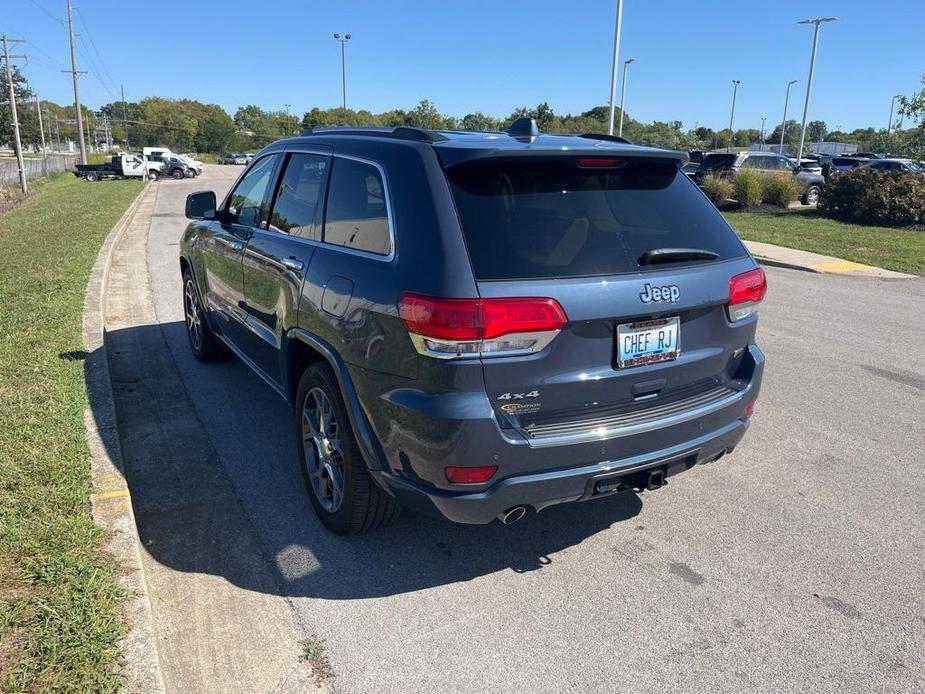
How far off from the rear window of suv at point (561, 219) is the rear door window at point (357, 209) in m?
0.40

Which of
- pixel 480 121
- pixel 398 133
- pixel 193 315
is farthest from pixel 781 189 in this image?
pixel 480 121

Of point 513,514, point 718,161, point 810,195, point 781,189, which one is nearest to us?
point 513,514

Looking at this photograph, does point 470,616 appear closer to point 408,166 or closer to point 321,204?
point 408,166

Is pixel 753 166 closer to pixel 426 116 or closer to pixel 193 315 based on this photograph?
pixel 193 315

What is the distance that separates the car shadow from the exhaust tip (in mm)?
515

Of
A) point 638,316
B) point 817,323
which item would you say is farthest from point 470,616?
point 817,323

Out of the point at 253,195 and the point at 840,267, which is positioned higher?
the point at 253,195

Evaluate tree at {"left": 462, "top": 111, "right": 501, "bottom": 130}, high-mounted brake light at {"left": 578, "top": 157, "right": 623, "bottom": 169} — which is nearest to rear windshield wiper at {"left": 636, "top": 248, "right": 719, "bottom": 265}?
high-mounted brake light at {"left": 578, "top": 157, "right": 623, "bottom": 169}

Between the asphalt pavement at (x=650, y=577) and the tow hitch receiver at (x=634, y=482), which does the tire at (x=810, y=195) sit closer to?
the asphalt pavement at (x=650, y=577)

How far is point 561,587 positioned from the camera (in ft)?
10.4

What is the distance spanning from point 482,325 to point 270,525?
1771 mm

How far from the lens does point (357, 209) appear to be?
3.37 metres

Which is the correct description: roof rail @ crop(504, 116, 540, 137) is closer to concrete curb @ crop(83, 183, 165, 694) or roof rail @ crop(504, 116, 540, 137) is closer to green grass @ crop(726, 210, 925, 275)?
concrete curb @ crop(83, 183, 165, 694)

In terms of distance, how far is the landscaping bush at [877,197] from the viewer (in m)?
17.1
